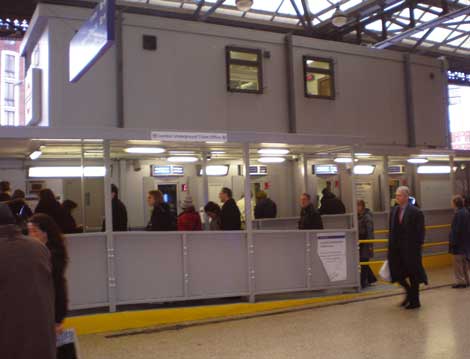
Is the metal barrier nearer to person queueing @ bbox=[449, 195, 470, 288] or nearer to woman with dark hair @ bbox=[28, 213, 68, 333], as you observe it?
person queueing @ bbox=[449, 195, 470, 288]

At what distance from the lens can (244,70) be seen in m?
13.8

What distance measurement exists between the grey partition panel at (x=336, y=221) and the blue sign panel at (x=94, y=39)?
6.71m

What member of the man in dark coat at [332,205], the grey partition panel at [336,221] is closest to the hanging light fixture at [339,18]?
the man in dark coat at [332,205]

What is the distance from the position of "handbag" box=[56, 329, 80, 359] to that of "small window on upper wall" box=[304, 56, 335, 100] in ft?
38.8

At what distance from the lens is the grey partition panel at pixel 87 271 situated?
23.6 feet

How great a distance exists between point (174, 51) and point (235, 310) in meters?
7.08

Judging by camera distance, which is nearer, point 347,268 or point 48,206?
point 48,206

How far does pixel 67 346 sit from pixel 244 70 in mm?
10858

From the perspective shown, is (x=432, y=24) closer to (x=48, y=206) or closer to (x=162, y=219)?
(x=162, y=219)

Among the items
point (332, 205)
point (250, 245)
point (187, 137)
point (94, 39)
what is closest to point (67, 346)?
point (94, 39)

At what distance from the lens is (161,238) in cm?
772

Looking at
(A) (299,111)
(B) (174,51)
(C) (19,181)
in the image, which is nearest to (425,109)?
(A) (299,111)

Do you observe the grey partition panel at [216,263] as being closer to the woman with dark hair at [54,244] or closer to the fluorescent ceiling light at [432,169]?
the woman with dark hair at [54,244]

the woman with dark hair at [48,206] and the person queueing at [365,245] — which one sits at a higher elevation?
the woman with dark hair at [48,206]
